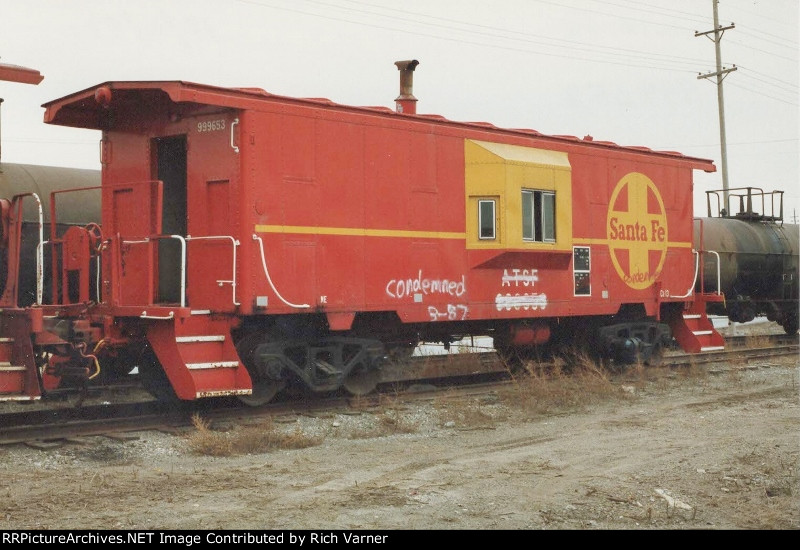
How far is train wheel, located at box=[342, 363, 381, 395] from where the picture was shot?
475 inches

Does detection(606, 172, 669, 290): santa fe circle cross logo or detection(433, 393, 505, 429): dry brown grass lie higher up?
detection(606, 172, 669, 290): santa fe circle cross logo

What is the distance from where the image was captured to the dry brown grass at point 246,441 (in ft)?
28.6

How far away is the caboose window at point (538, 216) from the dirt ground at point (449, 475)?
2.69 metres

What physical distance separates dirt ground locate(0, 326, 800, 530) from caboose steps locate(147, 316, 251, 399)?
0.64 metres

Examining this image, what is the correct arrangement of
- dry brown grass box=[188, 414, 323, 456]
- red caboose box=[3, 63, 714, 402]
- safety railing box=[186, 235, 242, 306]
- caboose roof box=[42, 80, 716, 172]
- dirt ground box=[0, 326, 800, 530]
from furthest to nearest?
red caboose box=[3, 63, 714, 402]
safety railing box=[186, 235, 242, 306]
caboose roof box=[42, 80, 716, 172]
dry brown grass box=[188, 414, 323, 456]
dirt ground box=[0, 326, 800, 530]

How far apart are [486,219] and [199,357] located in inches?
172

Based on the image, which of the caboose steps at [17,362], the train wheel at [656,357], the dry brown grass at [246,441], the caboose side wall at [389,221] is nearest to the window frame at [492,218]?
the caboose side wall at [389,221]

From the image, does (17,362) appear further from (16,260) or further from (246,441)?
(246,441)

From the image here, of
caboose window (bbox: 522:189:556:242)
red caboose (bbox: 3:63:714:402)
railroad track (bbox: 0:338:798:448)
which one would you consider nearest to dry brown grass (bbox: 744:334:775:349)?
railroad track (bbox: 0:338:798:448)

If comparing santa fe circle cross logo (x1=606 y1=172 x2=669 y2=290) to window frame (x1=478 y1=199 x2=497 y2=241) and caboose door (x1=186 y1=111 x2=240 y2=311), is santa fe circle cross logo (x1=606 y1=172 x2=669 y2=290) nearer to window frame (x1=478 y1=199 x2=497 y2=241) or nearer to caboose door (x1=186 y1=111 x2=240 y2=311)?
window frame (x1=478 y1=199 x2=497 y2=241)

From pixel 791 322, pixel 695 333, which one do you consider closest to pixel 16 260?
pixel 695 333
